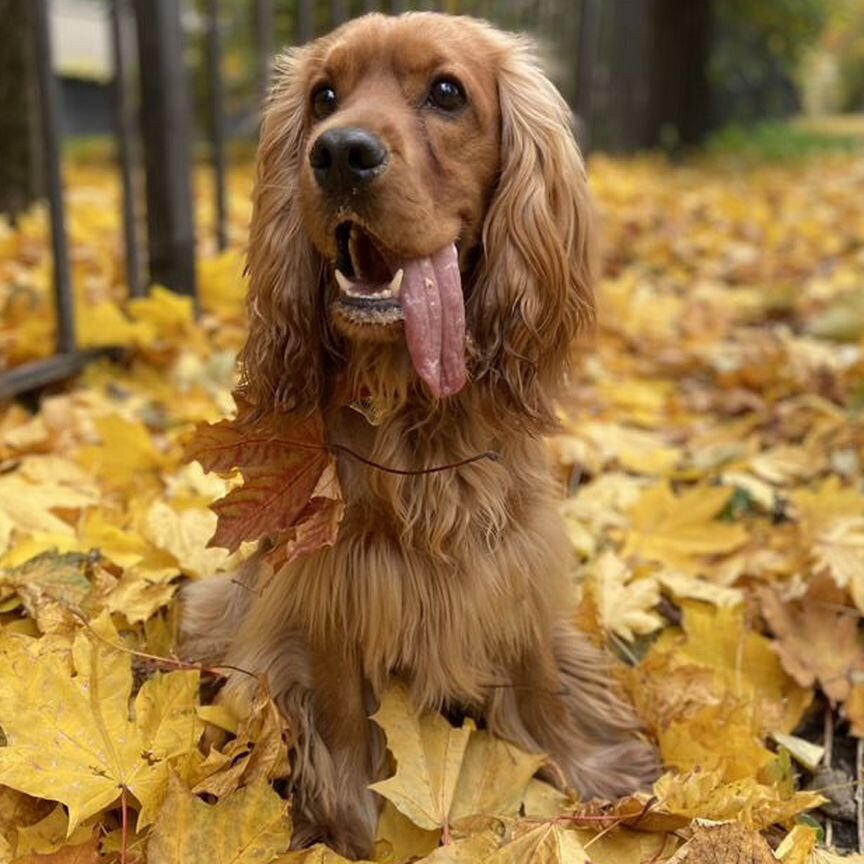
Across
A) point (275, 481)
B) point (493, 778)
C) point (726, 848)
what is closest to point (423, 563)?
point (275, 481)

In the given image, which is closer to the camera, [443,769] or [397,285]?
[397,285]

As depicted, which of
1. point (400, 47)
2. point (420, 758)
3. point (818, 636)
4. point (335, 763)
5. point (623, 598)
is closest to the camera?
point (400, 47)

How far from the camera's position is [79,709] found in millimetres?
1710

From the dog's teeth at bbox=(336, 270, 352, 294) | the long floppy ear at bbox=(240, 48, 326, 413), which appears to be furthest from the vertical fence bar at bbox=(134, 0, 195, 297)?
the dog's teeth at bbox=(336, 270, 352, 294)

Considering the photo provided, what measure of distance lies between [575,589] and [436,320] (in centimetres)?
86

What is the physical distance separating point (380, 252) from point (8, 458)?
4.99ft

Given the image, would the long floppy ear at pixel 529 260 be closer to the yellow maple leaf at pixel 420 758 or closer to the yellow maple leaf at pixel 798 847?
the yellow maple leaf at pixel 420 758

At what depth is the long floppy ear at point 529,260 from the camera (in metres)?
1.80

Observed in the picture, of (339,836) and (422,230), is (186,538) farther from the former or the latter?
(422,230)

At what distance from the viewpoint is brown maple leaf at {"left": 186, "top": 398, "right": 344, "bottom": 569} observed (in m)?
1.75

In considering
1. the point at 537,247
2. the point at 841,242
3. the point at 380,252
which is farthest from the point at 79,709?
the point at 841,242

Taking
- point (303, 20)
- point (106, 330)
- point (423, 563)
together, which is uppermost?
point (303, 20)

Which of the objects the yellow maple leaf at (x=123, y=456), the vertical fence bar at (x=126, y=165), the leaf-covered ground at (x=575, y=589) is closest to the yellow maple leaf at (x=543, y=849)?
the leaf-covered ground at (x=575, y=589)

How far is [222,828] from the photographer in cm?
162
